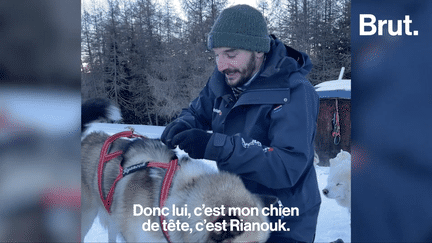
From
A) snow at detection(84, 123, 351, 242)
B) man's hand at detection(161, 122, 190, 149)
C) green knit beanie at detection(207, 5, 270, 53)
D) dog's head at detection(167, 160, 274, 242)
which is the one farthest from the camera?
snow at detection(84, 123, 351, 242)

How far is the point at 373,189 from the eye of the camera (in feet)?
4.64

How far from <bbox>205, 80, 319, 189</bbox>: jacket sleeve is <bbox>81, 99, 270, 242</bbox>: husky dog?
0.08 m

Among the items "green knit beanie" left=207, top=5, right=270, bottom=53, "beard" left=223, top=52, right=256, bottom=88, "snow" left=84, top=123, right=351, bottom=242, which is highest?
"green knit beanie" left=207, top=5, right=270, bottom=53

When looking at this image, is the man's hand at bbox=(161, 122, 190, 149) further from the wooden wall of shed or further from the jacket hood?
the wooden wall of shed

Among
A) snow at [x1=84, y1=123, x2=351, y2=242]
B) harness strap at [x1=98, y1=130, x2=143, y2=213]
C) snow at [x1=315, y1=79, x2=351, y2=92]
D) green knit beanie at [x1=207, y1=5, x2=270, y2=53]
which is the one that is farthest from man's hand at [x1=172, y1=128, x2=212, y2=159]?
snow at [x1=315, y1=79, x2=351, y2=92]

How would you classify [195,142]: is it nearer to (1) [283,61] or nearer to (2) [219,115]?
(2) [219,115]

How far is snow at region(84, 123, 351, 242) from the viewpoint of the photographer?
4.97ft

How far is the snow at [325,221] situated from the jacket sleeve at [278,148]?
1.19 feet

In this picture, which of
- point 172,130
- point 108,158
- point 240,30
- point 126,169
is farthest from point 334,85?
point 108,158

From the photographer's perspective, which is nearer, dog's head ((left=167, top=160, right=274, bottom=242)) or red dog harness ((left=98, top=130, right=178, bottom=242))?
dog's head ((left=167, top=160, right=274, bottom=242))

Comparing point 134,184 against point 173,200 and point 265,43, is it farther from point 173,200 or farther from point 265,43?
point 265,43

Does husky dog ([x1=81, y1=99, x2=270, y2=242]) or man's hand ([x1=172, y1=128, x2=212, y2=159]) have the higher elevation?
man's hand ([x1=172, y1=128, x2=212, y2=159])

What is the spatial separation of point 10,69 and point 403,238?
6.33ft

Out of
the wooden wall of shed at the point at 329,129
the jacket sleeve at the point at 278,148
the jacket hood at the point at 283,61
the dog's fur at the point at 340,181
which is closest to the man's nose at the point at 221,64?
the jacket hood at the point at 283,61
